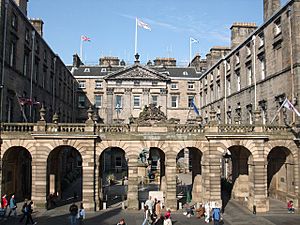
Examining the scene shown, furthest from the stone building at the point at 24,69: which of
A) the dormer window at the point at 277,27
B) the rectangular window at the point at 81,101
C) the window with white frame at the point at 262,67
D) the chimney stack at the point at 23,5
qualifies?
the dormer window at the point at 277,27

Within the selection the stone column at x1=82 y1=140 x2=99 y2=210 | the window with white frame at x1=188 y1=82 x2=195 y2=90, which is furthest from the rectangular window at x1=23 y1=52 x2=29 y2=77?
the window with white frame at x1=188 y1=82 x2=195 y2=90

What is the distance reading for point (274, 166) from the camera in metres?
32.8

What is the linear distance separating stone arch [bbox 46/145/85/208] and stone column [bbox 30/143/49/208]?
1.51ft

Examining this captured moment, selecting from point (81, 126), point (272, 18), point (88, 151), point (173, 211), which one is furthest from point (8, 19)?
point (272, 18)

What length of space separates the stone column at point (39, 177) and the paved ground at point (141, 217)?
1.16 m

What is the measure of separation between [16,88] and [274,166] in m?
26.2

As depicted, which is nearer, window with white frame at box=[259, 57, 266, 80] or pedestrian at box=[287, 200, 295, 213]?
pedestrian at box=[287, 200, 295, 213]

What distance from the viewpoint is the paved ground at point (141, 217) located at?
24.1 meters

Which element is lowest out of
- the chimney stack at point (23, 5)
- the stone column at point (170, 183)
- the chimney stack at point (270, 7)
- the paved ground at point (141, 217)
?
the paved ground at point (141, 217)

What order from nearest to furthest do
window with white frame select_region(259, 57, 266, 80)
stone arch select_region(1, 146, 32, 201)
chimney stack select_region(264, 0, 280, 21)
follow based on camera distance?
stone arch select_region(1, 146, 32, 201), chimney stack select_region(264, 0, 280, 21), window with white frame select_region(259, 57, 266, 80)

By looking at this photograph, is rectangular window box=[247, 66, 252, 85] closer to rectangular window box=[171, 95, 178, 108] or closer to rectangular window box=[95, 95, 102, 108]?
rectangular window box=[171, 95, 178, 108]

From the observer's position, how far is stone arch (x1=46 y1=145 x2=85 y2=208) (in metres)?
28.4

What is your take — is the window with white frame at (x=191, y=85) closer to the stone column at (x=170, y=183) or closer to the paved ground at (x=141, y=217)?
the stone column at (x=170, y=183)

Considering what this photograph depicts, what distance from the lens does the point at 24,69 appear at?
109ft
